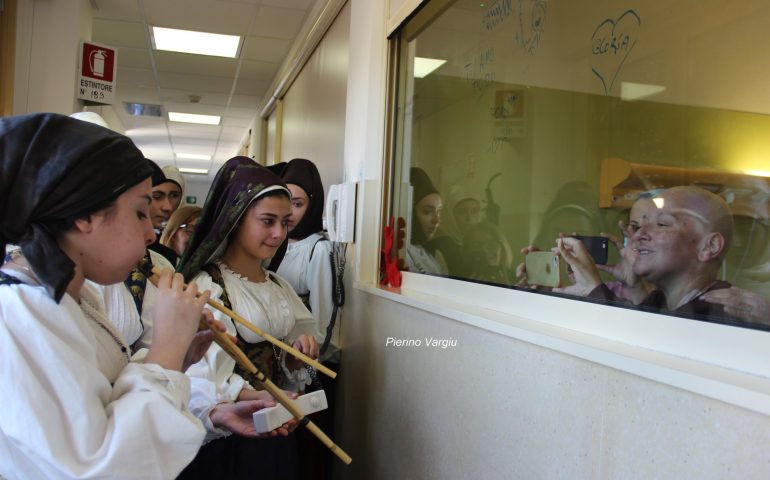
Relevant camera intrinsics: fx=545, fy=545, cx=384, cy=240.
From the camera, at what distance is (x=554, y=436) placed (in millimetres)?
1021

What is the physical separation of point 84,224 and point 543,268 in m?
0.98

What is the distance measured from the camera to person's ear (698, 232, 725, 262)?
2.93 ft

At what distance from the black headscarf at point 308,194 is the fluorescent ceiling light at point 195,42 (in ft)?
7.83

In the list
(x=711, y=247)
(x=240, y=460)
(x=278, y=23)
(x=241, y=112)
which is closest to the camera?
(x=711, y=247)

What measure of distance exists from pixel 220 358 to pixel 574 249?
1.01 m

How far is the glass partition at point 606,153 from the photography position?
2.99 feet

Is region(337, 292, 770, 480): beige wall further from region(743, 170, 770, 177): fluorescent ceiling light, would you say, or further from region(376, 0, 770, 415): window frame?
region(743, 170, 770, 177): fluorescent ceiling light

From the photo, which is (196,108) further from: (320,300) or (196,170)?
(196,170)

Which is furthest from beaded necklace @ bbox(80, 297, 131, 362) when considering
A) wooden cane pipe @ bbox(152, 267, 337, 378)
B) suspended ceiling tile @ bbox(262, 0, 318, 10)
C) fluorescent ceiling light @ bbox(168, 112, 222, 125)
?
fluorescent ceiling light @ bbox(168, 112, 222, 125)

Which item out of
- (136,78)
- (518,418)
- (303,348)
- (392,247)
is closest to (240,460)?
(303,348)

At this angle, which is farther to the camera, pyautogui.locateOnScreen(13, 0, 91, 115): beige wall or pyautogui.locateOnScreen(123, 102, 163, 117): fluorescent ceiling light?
pyautogui.locateOnScreen(123, 102, 163, 117): fluorescent ceiling light

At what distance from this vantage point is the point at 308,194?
2740 mm

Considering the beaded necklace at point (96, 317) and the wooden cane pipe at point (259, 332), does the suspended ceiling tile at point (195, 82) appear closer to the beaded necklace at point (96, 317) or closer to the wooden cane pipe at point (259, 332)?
the wooden cane pipe at point (259, 332)

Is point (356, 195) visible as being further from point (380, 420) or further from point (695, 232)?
point (695, 232)
